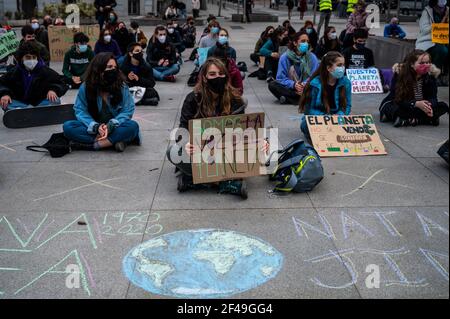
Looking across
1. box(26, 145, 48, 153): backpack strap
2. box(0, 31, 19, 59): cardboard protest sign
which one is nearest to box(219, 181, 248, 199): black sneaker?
box(26, 145, 48, 153): backpack strap

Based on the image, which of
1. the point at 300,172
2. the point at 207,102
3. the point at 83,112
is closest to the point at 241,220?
the point at 300,172

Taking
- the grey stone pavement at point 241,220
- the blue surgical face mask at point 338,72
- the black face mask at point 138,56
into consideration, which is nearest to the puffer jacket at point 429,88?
the grey stone pavement at point 241,220

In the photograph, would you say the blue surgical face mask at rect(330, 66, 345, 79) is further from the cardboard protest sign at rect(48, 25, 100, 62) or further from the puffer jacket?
the cardboard protest sign at rect(48, 25, 100, 62)

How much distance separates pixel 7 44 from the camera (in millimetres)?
8164

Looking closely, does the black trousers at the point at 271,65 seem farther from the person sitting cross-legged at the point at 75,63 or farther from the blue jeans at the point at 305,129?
the blue jeans at the point at 305,129

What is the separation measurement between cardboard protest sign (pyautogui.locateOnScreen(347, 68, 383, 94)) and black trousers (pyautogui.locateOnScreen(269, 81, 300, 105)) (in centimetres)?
156

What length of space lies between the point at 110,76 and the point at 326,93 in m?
2.44

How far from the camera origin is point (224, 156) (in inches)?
172

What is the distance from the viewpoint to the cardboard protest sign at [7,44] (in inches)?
316

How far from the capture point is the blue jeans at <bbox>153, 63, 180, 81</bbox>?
10.3m

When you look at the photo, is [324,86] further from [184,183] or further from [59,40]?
[59,40]
